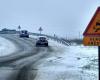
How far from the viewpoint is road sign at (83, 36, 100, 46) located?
999 centimetres

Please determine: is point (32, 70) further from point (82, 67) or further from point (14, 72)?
point (82, 67)

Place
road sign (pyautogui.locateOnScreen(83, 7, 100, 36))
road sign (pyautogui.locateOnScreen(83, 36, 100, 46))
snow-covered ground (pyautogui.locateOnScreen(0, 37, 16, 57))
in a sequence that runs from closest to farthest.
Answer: road sign (pyautogui.locateOnScreen(83, 7, 100, 36)) < road sign (pyautogui.locateOnScreen(83, 36, 100, 46)) < snow-covered ground (pyautogui.locateOnScreen(0, 37, 16, 57))

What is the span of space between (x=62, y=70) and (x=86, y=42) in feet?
39.2

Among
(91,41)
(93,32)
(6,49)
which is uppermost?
(93,32)

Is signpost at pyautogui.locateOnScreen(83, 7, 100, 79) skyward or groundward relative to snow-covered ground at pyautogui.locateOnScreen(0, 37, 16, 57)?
skyward

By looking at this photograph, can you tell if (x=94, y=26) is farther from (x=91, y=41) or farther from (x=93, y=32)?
(x=91, y=41)

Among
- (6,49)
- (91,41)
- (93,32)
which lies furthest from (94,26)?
(6,49)

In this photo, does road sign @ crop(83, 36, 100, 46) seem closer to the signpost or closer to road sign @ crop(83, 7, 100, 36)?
the signpost

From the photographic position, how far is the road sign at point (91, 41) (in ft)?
32.8

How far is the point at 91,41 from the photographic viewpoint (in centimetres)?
1012

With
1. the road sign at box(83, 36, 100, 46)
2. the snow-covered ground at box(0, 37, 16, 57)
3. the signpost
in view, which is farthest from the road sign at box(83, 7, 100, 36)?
the snow-covered ground at box(0, 37, 16, 57)

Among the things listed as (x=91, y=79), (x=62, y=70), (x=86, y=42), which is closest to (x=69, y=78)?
(x=91, y=79)

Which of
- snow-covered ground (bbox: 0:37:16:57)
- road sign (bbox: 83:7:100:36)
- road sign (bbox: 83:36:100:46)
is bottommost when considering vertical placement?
snow-covered ground (bbox: 0:37:16:57)

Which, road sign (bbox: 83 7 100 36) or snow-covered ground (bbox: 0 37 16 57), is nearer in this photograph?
road sign (bbox: 83 7 100 36)
